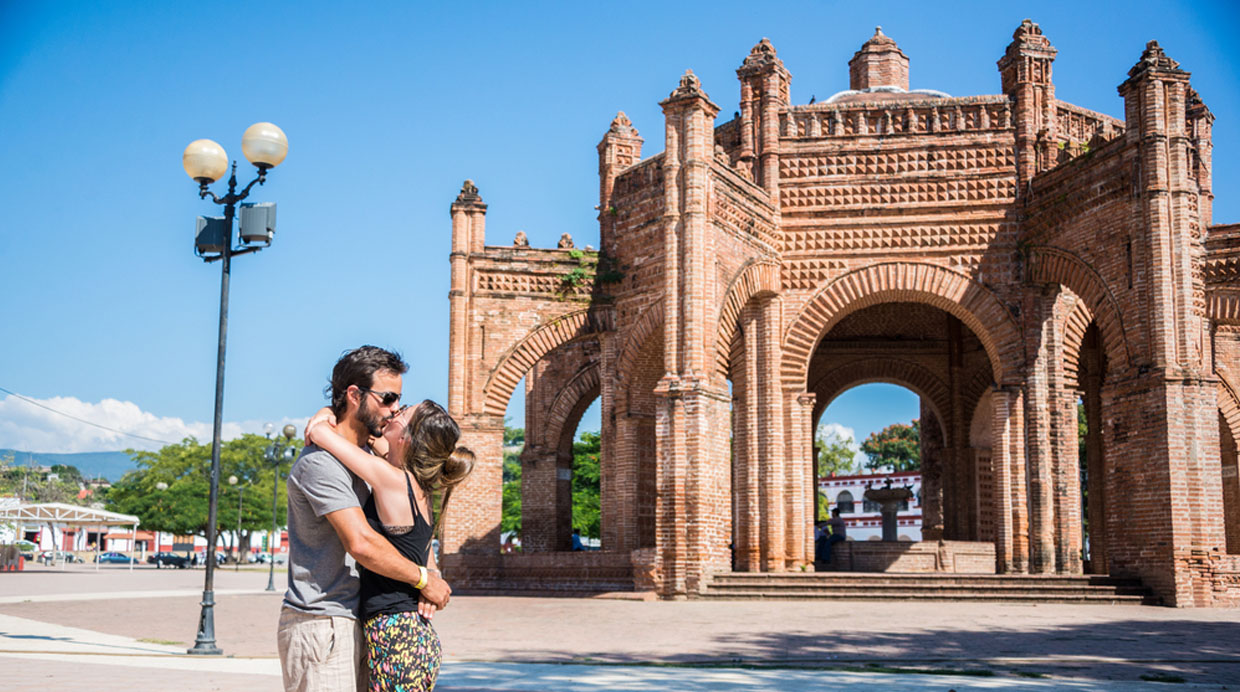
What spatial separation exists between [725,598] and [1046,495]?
18.7 feet

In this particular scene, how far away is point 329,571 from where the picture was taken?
3297 millimetres

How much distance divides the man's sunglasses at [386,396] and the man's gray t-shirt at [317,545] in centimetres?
24

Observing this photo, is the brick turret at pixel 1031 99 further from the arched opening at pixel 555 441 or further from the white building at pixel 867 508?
the white building at pixel 867 508

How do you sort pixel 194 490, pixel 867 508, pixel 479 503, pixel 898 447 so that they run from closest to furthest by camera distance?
1. pixel 479 503
2. pixel 867 508
3. pixel 194 490
4. pixel 898 447

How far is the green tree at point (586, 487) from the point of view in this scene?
40031 millimetres

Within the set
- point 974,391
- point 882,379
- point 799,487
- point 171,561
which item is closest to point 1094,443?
point 974,391

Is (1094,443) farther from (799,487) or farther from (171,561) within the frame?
(171,561)

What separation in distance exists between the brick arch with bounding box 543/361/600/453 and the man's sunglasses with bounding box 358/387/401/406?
66.7ft

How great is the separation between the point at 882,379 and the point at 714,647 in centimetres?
1671

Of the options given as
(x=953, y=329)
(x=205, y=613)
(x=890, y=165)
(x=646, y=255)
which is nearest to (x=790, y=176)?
(x=890, y=165)

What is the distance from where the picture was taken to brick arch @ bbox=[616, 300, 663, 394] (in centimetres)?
1820

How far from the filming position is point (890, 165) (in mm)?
18844

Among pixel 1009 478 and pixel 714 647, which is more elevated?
pixel 1009 478

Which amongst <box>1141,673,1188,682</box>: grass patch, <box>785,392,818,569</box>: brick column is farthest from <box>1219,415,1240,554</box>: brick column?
<box>1141,673,1188,682</box>: grass patch
